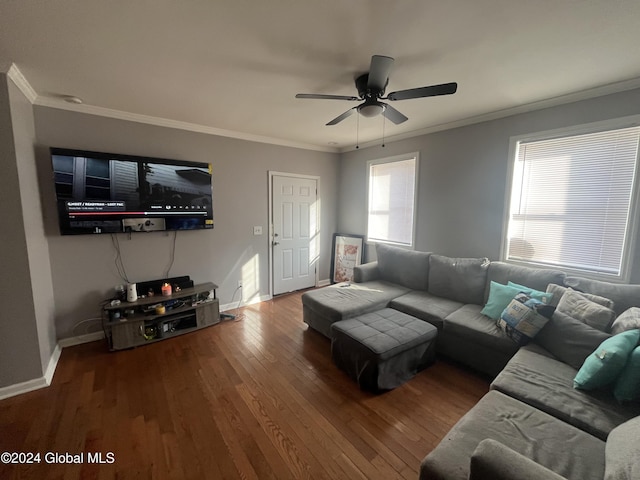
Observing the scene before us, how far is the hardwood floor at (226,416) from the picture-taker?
1.57 m

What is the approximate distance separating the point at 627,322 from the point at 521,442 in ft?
4.05

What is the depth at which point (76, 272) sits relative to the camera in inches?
113

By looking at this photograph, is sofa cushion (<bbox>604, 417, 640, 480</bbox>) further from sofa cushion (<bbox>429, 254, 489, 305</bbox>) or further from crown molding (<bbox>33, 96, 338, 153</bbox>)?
crown molding (<bbox>33, 96, 338, 153</bbox>)

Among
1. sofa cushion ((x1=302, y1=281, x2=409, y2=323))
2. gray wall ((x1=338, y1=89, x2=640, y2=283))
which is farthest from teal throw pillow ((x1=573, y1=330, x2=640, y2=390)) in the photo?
sofa cushion ((x1=302, y1=281, x2=409, y2=323))

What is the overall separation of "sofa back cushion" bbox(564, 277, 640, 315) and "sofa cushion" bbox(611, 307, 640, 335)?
328 millimetres

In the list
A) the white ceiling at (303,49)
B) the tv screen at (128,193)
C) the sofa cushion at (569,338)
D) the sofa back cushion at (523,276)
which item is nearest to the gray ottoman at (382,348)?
the sofa cushion at (569,338)

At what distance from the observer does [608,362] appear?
58.5 inches

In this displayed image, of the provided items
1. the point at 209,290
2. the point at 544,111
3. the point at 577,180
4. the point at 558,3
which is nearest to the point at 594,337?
the point at 577,180

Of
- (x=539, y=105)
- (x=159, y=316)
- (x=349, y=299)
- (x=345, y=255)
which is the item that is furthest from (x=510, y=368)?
(x=159, y=316)

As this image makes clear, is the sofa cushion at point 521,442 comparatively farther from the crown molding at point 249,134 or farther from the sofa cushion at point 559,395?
the crown molding at point 249,134

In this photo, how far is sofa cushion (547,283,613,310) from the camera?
1988 millimetres

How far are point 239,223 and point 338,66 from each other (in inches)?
101

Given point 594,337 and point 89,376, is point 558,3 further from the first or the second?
point 89,376

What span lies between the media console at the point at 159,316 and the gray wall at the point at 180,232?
13.4 inches
